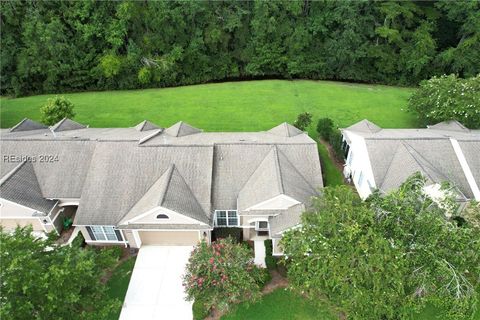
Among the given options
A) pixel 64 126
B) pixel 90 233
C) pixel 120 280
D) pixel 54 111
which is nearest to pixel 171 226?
pixel 120 280

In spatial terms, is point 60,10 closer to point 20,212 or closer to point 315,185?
point 20,212

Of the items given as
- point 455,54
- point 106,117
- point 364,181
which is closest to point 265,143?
point 364,181

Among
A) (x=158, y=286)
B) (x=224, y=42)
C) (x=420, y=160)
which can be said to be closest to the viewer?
(x=158, y=286)

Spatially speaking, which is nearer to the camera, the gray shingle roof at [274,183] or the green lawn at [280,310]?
the green lawn at [280,310]

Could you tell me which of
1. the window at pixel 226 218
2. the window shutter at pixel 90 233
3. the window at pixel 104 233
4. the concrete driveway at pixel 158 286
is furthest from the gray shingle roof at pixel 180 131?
the window shutter at pixel 90 233

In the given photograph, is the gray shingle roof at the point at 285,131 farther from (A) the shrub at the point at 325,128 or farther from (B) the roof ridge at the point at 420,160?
(B) the roof ridge at the point at 420,160

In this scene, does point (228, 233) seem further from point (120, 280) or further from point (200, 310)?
point (120, 280)

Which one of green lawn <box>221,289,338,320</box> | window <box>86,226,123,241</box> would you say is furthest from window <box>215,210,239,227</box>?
window <box>86,226,123,241</box>
